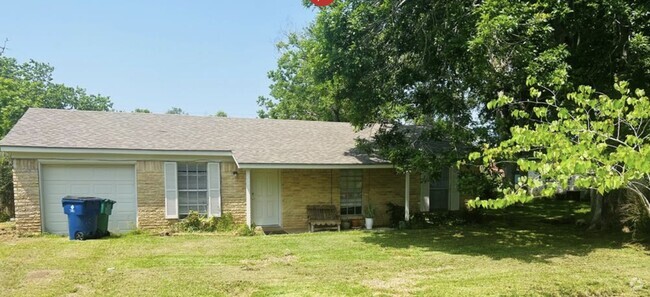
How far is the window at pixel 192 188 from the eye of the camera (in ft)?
39.9

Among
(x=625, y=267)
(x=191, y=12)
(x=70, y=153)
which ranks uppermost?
(x=191, y=12)

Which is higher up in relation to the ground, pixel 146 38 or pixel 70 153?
pixel 146 38

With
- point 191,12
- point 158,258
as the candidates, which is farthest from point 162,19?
point 158,258

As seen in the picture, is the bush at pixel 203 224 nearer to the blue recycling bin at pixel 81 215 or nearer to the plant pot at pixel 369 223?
the blue recycling bin at pixel 81 215

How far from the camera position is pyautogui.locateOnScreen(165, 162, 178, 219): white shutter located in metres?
11.9

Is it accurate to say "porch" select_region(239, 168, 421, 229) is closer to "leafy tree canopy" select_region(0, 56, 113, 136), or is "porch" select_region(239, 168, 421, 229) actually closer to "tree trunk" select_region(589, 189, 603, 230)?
"tree trunk" select_region(589, 189, 603, 230)

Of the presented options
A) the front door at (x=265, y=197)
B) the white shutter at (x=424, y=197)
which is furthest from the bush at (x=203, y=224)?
the white shutter at (x=424, y=197)

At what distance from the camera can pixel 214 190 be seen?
12289mm

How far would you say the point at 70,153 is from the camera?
1090cm

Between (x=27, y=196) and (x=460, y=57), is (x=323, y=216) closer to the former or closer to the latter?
(x=460, y=57)

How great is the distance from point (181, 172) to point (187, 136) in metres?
1.40

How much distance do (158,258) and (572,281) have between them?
7.82 m

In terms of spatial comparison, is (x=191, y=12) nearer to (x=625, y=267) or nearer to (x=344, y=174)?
(x=344, y=174)

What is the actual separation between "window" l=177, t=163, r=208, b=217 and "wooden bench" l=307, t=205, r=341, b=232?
3326 millimetres
